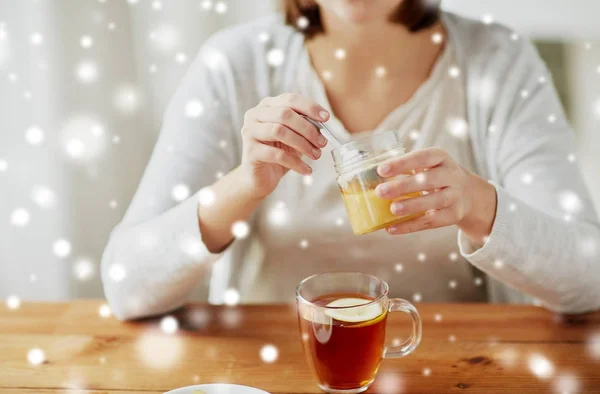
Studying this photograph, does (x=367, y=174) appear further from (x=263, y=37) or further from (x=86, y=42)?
(x=86, y=42)

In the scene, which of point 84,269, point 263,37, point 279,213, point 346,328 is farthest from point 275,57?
point 84,269

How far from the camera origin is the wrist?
745 millimetres

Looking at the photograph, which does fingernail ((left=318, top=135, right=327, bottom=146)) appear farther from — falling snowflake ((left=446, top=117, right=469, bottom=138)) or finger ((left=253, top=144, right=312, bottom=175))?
falling snowflake ((left=446, top=117, right=469, bottom=138))

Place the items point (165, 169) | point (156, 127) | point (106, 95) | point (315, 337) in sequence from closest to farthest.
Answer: point (315, 337)
point (165, 169)
point (106, 95)
point (156, 127)

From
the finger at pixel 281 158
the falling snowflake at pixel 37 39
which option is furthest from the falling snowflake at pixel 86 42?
the finger at pixel 281 158

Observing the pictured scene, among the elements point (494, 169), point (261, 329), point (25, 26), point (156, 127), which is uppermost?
point (25, 26)

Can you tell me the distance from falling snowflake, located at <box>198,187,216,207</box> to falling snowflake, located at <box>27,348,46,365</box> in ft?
0.92

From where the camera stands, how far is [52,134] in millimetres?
1363

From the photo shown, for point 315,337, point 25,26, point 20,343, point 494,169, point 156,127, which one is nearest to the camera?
point 315,337

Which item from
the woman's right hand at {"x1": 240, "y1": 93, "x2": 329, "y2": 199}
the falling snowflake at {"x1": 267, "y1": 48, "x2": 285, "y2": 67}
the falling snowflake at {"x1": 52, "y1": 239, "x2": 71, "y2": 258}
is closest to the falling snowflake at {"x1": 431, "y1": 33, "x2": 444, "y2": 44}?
the falling snowflake at {"x1": 267, "y1": 48, "x2": 285, "y2": 67}

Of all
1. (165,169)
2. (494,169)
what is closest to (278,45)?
(165,169)

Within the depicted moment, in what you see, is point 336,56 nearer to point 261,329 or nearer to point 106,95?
point 261,329

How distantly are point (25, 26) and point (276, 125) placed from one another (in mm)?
858

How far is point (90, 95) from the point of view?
4.77ft
